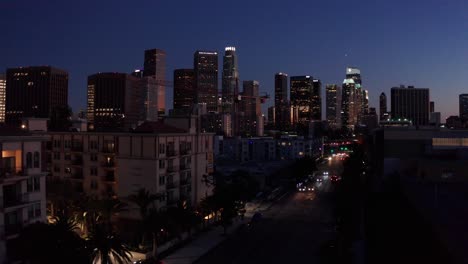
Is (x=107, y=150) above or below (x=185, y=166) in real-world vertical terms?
above

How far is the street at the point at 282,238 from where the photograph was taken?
29.6m

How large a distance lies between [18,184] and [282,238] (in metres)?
19.4

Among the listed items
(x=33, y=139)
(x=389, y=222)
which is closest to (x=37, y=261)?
(x=33, y=139)

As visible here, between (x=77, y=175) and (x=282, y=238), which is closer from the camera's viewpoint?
(x=282, y=238)

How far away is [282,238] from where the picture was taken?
34656 mm

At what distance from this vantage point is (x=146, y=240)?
30078mm

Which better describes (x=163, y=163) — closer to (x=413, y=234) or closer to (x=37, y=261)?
(x=37, y=261)

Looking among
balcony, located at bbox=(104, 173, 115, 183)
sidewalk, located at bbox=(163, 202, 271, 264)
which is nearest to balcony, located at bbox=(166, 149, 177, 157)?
balcony, located at bbox=(104, 173, 115, 183)

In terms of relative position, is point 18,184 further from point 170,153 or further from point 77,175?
point 77,175

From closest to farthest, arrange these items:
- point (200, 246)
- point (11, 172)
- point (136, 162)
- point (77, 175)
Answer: point (11, 172) < point (200, 246) < point (136, 162) < point (77, 175)

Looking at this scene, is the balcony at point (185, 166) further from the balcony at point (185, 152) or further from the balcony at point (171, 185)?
the balcony at point (171, 185)

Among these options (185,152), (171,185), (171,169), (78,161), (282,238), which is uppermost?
(185,152)

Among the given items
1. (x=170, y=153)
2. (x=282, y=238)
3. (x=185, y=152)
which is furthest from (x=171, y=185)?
(x=282, y=238)

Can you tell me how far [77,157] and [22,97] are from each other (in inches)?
6659
